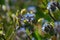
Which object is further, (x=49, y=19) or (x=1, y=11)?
(x=1, y=11)

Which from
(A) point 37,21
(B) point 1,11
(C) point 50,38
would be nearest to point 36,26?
(A) point 37,21

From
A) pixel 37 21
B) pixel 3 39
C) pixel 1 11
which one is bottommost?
pixel 3 39

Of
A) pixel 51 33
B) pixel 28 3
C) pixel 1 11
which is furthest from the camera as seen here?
pixel 28 3

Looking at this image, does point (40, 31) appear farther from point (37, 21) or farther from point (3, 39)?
point (3, 39)

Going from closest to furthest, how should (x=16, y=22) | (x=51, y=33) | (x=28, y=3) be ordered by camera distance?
(x=51, y=33)
(x=16, y=22)
(x=28, y=3)

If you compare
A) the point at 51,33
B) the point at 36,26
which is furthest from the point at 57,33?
the point at 36,26

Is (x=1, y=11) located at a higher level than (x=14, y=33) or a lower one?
higher

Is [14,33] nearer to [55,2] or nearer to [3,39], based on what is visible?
[3,39]

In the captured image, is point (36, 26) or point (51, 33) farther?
point (36, 26)

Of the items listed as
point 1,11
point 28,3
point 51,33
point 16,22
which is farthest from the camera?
point 28,3
